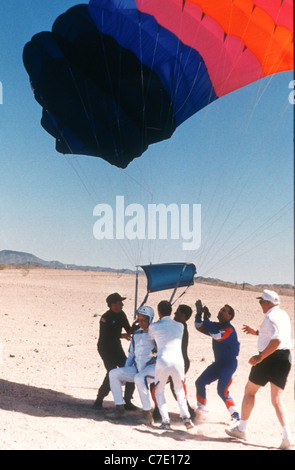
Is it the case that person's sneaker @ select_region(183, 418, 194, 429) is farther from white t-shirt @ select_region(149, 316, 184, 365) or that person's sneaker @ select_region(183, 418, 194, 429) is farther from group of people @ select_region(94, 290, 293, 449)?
white t-shirt @ select_region(149, 316, 184, 365)

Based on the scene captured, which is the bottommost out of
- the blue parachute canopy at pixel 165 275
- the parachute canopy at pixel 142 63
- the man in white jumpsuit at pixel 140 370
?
the man in white jumpsuit at pixel 140 370

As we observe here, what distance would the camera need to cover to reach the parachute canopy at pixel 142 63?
9000 mm

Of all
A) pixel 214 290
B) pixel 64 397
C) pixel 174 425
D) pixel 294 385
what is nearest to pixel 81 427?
pixel 174 425

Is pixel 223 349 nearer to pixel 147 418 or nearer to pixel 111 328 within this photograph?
pixel 147 418

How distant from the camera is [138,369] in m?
6.55

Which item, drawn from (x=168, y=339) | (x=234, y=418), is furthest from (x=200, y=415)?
(x=168, y=339)

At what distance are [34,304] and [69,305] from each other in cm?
152

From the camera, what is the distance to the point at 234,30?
30.3 feet

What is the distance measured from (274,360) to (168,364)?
52.1 inches

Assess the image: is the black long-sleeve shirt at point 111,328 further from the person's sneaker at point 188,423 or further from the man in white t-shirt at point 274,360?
the man in white t-shirt at point 274,360

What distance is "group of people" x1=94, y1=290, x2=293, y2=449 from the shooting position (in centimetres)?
560

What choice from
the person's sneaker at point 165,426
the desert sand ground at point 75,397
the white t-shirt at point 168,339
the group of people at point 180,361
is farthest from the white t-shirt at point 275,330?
the person's sneaker at point 165,426

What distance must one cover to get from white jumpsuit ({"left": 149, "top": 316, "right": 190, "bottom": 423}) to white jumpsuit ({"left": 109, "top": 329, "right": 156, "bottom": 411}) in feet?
0.68

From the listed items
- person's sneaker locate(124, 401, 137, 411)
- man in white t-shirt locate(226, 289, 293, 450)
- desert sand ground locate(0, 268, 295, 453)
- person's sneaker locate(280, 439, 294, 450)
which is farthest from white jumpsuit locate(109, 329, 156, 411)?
person's sneaker locate(280, 439, 294, 450)
